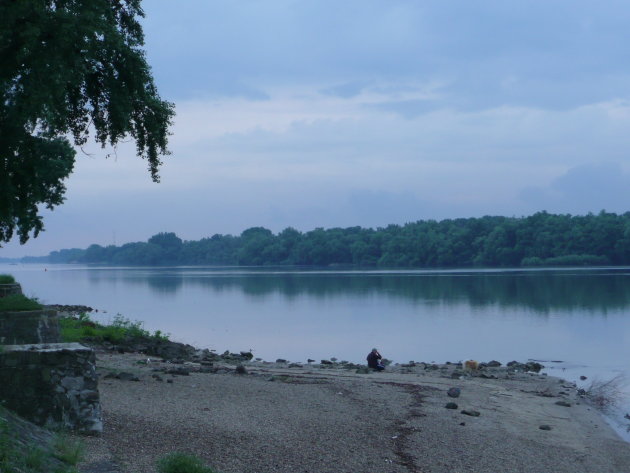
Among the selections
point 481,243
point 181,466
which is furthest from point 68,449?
point 481,243

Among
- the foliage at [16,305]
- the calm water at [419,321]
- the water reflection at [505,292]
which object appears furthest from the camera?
the water reflection at [505,292]

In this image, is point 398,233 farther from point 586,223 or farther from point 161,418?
point 161,418

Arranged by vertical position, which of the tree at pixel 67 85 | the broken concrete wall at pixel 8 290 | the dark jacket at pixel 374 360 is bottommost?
the dark jacket at pixel 374 360

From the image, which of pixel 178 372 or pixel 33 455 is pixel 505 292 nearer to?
pixel 178 372

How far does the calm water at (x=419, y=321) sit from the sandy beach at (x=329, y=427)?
3.44 meters

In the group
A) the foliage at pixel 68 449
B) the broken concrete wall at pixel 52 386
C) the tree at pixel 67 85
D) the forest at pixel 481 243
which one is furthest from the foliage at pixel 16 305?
the forest at pixel 481 243

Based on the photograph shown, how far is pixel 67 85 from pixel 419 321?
37.3 m

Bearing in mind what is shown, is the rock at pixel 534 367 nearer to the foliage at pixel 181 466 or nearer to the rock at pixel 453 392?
the rock at pixel 453 392

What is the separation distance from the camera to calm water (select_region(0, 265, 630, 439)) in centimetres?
3556

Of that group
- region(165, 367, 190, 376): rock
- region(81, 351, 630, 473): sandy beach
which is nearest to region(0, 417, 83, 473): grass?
region(81, 351, 630, 473): sandy beach

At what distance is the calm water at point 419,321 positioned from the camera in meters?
35.6

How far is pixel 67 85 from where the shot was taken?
14359mm

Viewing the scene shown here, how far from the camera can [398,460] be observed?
11.5 m

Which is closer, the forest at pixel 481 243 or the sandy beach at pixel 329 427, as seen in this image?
the sandy beach at pixel 329 427
